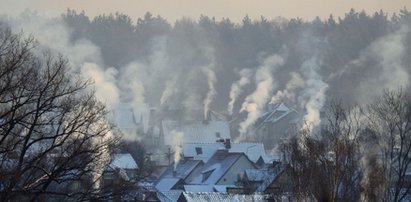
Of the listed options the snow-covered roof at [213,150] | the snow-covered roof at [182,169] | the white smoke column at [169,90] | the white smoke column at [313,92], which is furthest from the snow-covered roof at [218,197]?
the white smoke column at [169,90]

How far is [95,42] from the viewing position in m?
136

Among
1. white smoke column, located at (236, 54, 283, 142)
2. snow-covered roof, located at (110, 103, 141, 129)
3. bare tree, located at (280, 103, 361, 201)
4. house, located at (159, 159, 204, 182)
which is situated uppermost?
white smoke column, located at (236, 54, 283, 142)

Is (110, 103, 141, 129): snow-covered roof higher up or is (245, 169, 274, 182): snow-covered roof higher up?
(110, 103, 141, 129): snow-covered roof

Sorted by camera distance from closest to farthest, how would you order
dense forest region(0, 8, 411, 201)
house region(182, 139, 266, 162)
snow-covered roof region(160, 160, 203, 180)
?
1. snow-covered roof region(160, 160, 203, 180)
2. house region(182, 139, 266, 162)
3. dense forest region(0, 8, 411, 201)

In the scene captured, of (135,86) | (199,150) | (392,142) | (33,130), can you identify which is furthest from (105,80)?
(33,130)

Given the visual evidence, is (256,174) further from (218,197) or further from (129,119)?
(129,119)

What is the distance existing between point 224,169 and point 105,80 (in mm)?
43501

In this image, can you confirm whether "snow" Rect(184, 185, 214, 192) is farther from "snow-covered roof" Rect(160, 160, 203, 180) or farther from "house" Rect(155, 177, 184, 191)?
"snow-covered roof" Rect(160, 160, 203, 180)

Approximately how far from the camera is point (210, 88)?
4737 inches

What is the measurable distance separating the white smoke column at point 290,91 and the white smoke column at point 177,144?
65.7 ft

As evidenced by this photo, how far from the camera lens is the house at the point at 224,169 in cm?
6844

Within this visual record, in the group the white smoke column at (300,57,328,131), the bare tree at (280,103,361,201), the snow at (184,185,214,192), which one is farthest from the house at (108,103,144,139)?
the bare tree at (280,103,361,201)

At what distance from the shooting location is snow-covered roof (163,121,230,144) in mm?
93688

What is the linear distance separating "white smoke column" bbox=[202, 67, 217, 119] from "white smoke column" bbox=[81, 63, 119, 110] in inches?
437
